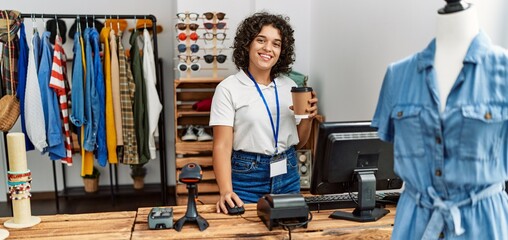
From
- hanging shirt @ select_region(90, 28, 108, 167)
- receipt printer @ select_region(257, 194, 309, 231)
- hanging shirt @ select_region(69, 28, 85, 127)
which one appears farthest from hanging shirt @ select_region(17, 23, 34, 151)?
receipt printer @ select_region(257, 194, 309, 231)

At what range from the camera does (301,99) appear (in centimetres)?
167

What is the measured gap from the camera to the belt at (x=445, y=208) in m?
0.89

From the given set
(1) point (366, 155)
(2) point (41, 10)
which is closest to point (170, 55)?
(2) point (41, 10)

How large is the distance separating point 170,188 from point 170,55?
137 cm

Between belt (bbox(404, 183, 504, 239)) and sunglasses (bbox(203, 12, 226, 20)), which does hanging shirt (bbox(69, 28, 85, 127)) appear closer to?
sunglasses (bbox(203, 12, 226, 20))

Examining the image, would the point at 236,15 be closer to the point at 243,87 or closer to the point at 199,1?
the point at 199,1

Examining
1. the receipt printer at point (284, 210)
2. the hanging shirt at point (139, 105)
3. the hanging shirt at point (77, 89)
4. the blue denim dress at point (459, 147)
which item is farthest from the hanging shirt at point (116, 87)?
the blue denim dress at point (459, 147)

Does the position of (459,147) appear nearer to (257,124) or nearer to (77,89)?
(257,124)

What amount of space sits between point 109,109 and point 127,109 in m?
0.13

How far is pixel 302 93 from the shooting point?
1.65m

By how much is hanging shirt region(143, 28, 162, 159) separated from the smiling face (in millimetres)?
1507

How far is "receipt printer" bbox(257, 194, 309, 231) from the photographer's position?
139cm

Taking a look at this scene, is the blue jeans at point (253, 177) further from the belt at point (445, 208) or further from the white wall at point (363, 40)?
the belt at point (445, 208)

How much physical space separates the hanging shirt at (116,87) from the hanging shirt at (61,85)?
0.35 meters
